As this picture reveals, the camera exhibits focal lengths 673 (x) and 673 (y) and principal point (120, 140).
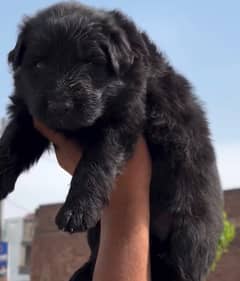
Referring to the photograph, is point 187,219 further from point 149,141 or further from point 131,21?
point 131,21

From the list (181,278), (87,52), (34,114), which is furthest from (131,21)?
(181,278)

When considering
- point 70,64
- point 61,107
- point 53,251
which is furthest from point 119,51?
point 53,251

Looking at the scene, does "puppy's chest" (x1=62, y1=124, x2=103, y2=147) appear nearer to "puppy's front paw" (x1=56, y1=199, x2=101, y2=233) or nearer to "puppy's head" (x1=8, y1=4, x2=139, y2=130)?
"puppy's head" (x1=8, y1=4, x2=139, y2=130)

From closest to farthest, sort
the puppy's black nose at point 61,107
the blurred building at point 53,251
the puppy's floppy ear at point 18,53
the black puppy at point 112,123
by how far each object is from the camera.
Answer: the puppy's black nose at point 61,107, the black puppy at point 112,123, the puppy's floppy ear at point 18,53, the blurred building at point 53,251

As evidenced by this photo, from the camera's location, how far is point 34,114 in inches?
121

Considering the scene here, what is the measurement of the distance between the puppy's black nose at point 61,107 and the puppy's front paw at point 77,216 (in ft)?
1.47

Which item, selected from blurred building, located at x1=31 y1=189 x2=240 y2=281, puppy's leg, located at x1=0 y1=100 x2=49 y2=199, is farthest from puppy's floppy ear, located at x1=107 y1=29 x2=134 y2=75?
blurred building, located at x1=31 y1=189 x2=240 y2=281

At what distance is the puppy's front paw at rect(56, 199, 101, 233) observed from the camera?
300 centimetres

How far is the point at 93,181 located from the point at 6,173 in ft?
1.67

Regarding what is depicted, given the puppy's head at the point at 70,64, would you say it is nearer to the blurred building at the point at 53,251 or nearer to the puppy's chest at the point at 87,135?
the puppy's chest at the point at 87,135

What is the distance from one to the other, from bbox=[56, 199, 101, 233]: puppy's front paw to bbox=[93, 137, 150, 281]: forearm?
0.09m

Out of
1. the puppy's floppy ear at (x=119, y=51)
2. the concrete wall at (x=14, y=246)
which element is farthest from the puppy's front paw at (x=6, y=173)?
the concrete wall at (x=14, y=246)

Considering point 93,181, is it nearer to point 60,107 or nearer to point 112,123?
point 112,123

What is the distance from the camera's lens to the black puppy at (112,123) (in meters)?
2.98
